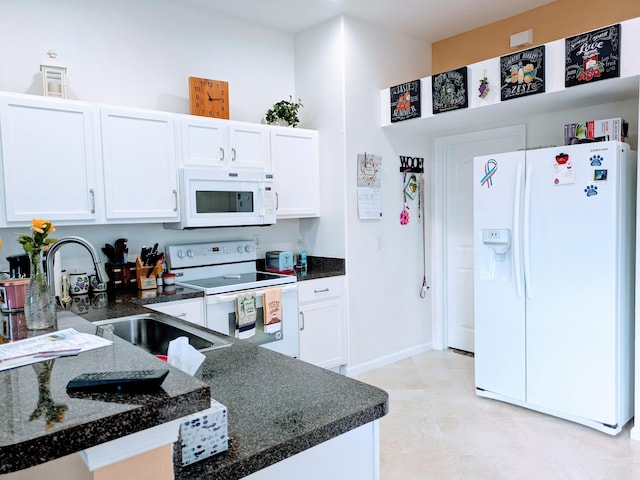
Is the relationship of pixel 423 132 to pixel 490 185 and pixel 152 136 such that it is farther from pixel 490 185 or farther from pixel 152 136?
pixel 152 136

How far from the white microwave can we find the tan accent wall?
215cm

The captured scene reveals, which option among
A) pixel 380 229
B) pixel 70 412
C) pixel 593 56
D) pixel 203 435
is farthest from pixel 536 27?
pixel 70 412

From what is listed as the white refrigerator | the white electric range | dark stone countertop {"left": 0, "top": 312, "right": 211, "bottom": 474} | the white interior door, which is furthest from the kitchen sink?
the white interior door

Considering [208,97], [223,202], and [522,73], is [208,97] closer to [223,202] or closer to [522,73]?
[223,202]

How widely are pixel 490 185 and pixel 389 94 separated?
4.22 ft

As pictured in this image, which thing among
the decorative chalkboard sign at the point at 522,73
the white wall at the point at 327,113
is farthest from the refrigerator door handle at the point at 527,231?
the white wall at the point at 327,113

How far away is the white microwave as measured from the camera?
3.22m

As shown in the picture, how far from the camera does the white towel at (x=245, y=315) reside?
10.4 feet

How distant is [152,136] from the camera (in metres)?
3.09

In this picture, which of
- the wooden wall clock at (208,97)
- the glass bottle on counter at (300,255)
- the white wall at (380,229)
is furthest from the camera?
the glass bottle on counter at (300,255)

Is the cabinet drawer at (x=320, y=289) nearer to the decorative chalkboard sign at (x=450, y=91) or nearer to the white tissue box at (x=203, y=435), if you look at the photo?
the decorative chalkboard sign at (x=450, y=91)

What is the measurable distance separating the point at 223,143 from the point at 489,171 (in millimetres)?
1890

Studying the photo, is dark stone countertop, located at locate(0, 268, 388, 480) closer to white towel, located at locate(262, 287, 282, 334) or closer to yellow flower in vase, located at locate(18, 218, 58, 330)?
yellow flower in vase, located at locate(18, 218, 58, 330)

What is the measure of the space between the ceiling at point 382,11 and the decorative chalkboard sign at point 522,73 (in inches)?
30.5
